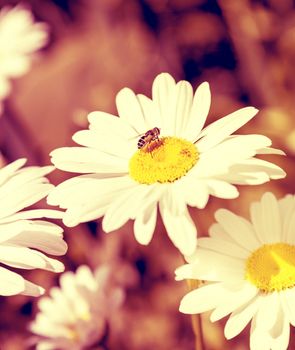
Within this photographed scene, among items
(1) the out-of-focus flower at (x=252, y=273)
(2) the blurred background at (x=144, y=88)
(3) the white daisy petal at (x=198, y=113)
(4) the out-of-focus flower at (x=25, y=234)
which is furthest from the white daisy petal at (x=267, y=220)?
(2) the blurred background at (x=144, y=88)

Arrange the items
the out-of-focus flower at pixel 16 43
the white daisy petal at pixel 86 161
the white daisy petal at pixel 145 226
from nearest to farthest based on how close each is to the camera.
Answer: the white daisy petal at pixel 145 226, the white daisy petal at pixel 86 161, the out-of-focus flower at pixel 16 43

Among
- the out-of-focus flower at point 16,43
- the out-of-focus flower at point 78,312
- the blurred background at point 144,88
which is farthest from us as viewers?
the out-of-focus flower at point 16,43

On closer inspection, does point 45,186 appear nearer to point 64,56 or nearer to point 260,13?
point 260,13

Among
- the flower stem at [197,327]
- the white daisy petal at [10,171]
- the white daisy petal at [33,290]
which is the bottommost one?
the flower stem at [197,327]

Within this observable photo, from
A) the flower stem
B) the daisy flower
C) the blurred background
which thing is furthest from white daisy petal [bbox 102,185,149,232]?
the blurred background

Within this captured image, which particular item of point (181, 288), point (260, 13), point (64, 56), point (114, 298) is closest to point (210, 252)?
point (114, 298)

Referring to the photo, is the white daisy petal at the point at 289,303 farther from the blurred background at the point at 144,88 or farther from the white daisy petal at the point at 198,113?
the blurred background at the point at 144,88

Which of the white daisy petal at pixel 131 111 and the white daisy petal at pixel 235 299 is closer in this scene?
the white daisy petal at pixel 235 299

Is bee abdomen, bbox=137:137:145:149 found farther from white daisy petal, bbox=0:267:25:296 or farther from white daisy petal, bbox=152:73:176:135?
white daisy petal, bbox=0:267:25:296
